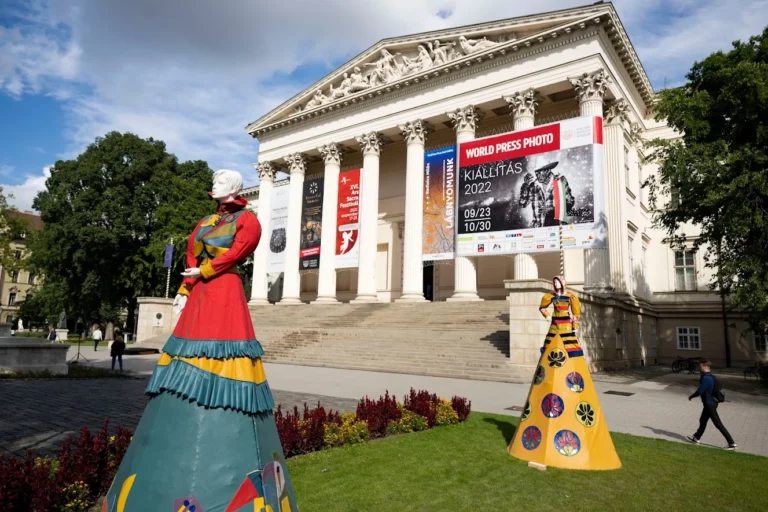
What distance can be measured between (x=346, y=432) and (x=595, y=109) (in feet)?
72.1

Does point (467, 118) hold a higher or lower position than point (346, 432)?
higher

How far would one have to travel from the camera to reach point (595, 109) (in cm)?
2388

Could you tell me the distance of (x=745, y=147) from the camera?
15766 mm

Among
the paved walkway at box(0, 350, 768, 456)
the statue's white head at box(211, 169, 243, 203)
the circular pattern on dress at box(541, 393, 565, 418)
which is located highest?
the statue's white head at box(211, 169, 243, 203)

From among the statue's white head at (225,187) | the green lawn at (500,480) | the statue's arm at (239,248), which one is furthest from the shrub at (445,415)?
the statue's white head at (225,187)

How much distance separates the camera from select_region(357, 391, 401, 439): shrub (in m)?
7.91

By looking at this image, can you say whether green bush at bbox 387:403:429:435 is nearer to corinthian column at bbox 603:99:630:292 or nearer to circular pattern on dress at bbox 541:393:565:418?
circular pattern on dress at bbox 541:393:565:418

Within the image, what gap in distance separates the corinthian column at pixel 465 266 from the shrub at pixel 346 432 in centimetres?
1901

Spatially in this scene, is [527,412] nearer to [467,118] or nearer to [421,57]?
[467,118]

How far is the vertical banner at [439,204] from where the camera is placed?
88.0 feet

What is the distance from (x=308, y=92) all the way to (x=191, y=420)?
36.4 metres

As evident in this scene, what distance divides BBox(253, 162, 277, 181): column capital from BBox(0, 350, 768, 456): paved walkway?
23411 millimetres

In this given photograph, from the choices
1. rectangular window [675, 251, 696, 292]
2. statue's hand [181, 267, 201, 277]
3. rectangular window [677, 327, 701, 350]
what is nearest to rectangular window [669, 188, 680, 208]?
rectangular window [675, 251, 696, 292]

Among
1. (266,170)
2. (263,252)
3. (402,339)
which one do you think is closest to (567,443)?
(402,339)
